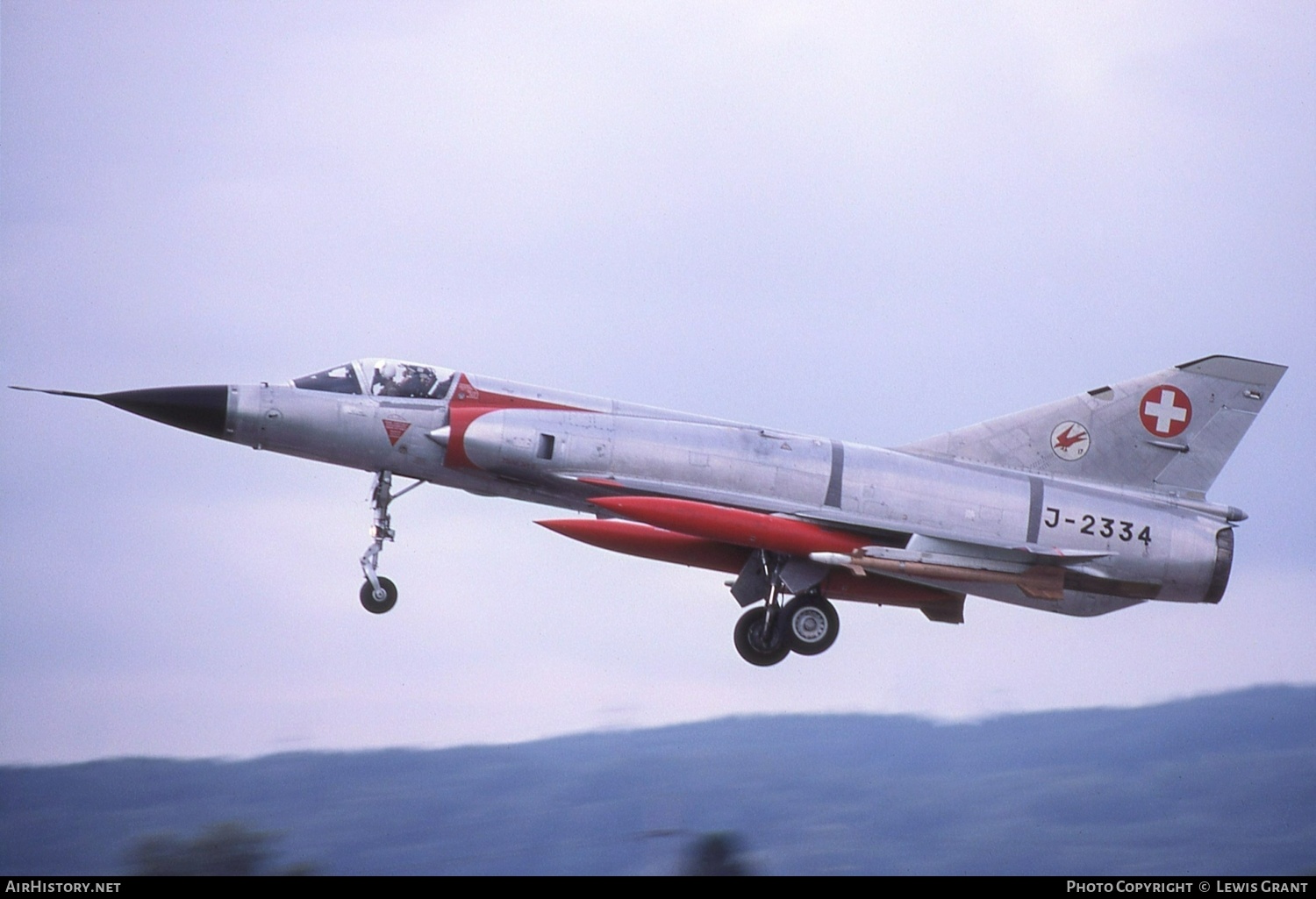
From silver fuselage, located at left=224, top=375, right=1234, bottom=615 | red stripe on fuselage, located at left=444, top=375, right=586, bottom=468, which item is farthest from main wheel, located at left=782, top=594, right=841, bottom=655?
red stripe on fuselage, located at left=444, top=375, right=586, bottom=468

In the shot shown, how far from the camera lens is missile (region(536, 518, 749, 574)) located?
18578 millimetres

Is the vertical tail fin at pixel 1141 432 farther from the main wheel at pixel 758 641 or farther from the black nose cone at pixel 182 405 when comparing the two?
the black nose cone at pixel 182 405

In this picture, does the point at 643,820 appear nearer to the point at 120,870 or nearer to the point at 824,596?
the point at 120,870

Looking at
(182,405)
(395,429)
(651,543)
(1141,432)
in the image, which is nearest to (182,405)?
(182,405)

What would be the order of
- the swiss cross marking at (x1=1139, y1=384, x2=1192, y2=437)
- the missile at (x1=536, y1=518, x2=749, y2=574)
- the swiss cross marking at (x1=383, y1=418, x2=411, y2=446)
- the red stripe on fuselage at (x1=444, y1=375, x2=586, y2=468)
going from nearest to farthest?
the red stripe on fuselage at (x1=444, y1=375, x2=586, y2=468), the swiss cross marking at (x1=383, y1=418, x2=411, y2=446), the missile at (x1=536, y1=518, x2=749, y2=574), the swiss cross marking at (x1=1139, y1=384, x2=1192, y2=437)

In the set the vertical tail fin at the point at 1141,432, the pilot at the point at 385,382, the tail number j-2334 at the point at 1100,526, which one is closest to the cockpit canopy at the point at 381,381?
the pilot at the point at 385,382

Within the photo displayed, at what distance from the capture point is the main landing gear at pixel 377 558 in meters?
18.8

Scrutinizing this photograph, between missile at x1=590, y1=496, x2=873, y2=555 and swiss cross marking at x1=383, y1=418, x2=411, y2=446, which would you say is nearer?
missile at x1=590, y1=496, x2=873, y2=555

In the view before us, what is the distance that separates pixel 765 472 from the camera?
60.8ft

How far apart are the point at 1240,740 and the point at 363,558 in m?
17.9

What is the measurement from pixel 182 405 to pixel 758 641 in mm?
7064

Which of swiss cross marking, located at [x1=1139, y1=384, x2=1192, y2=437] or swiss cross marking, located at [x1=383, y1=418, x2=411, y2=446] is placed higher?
swiss cross marking, located at [x1=1139, y1=384, x2=1192, y2=437]

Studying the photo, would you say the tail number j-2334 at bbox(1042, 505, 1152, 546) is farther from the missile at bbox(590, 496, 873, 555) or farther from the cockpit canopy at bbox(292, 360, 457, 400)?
the cockpit canopy at bbox(292, 360, 457, 400)

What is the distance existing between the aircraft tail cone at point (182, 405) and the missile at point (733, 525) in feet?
14.0
